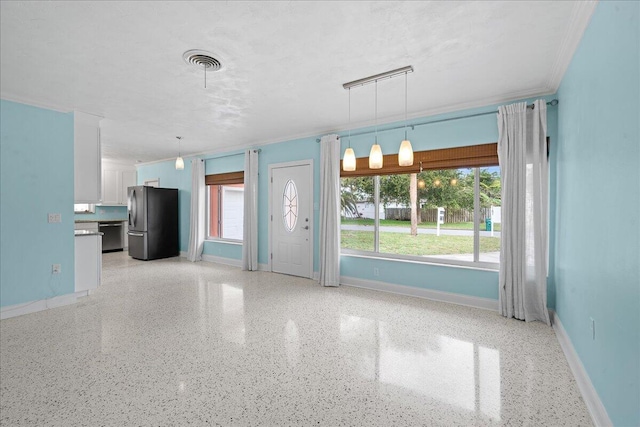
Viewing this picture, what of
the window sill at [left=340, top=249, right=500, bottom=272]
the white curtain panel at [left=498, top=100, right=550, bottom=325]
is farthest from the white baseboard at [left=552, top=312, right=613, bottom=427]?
the window sill at [left=340, top=249, right=500, bottom=272]

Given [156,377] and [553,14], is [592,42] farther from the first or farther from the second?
[156,377]

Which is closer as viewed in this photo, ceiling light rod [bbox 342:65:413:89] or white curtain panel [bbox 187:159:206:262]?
ceiling light rod [bbox 342:65:413:89]

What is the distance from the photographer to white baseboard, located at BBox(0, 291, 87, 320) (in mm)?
3707

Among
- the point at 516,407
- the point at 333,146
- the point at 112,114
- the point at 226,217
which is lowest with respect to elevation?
the point at 516,407

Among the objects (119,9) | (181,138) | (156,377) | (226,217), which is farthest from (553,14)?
(226,217)

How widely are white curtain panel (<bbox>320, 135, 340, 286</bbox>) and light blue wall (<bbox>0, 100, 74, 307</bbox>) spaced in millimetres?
3565

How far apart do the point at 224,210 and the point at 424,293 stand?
5319mm

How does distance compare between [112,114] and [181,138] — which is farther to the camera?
[181,138]

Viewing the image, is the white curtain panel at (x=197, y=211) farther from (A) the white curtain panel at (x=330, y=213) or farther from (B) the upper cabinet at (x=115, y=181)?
(A) the white curtain panel at (x=330, y=213)

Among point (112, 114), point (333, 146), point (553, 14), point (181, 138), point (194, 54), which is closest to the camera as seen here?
point (553, 14)

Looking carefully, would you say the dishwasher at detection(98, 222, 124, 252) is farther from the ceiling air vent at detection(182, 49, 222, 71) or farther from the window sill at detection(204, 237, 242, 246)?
the ceiling air vent at detection(182, 49, 222, 71)

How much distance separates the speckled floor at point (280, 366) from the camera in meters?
1.99

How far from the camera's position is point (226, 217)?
25.7 ft

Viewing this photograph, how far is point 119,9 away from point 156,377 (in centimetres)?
266
